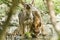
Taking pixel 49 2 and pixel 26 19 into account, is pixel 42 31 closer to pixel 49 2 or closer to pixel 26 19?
pixel 26 19

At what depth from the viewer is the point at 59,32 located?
113cm

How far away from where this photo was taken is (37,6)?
6.67 metres

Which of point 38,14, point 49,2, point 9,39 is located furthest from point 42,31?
point 49,2

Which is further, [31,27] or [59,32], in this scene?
[31,27]

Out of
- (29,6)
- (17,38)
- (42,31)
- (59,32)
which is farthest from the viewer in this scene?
(42,31)

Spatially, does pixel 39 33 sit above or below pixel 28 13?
below

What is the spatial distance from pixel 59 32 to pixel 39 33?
17.8ft

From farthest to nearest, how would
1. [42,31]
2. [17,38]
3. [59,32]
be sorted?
1. [42,31]
2. [17,38]
3. [59,32]

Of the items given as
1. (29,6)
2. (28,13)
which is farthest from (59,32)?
(28,13)

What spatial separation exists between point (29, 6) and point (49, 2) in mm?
4636

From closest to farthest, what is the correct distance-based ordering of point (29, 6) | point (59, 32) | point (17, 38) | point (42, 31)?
point (59, 32) < point (29, 6) < point (17, 38) < point (42, 31)

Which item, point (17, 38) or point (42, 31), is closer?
point (17, 38)

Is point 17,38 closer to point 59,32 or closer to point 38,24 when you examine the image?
point 38,24

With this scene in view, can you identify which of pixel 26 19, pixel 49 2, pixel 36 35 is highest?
pixel 49 2
